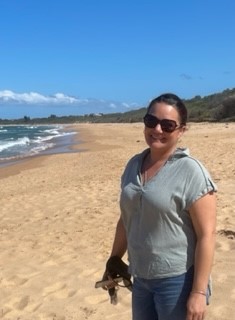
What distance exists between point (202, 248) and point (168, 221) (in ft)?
0.62

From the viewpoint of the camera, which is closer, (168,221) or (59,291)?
(168,221)

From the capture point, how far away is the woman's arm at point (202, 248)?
1999 mm

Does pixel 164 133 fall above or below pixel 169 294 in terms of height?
above

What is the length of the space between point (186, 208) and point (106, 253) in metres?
3.53

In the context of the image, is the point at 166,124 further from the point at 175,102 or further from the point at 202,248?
the point at 202,248

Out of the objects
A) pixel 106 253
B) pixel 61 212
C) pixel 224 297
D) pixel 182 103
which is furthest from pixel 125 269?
pixel 61 212

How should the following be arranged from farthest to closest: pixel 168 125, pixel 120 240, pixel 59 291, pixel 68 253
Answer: pixel 68 253, pixel 59 291, pixel 120 240, pixel 168 125

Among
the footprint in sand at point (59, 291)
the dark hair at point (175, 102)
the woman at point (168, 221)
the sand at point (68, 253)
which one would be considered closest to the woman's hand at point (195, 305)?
the woman at point (168, 221)

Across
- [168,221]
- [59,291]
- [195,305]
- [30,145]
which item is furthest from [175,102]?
[30,145]

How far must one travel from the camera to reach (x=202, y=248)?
6.60 ft

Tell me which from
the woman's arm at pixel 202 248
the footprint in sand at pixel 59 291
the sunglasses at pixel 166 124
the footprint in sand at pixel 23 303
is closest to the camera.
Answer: the woman's arm at pixel 202 248

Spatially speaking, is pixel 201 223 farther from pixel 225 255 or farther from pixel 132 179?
pixel 225 255

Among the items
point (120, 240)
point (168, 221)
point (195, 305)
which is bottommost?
point (195, 305)

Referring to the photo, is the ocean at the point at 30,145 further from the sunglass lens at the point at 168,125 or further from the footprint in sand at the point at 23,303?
the sunglass lens at the point at 168,125
